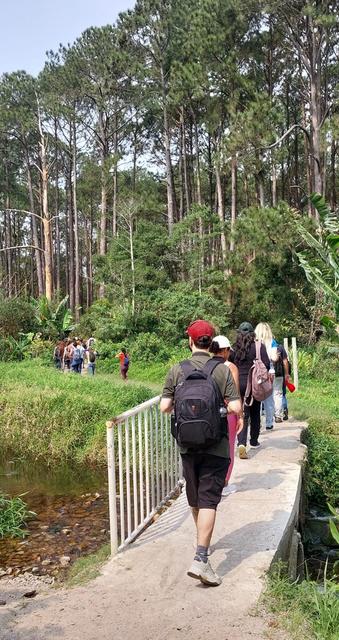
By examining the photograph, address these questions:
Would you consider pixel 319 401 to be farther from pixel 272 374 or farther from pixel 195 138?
pixel 195 138

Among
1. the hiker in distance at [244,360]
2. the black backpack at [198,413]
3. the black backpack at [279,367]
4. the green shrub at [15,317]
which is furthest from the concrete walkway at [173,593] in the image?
the green shrub at [15,317]

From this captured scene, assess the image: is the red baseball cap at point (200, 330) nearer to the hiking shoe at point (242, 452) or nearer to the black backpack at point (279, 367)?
the hiking shoe at point (242, 452)

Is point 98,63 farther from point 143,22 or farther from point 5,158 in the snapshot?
point 5,158

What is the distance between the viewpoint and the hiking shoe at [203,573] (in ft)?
11.6

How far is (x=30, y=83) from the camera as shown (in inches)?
1252

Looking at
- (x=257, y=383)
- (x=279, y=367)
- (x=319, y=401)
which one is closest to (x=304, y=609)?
(x=257, y=383)

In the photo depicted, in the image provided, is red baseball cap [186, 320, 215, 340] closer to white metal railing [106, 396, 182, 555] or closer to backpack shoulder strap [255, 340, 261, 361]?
white metal railing [106, 396, 182, 555]

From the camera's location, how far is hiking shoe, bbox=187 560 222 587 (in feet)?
11.6

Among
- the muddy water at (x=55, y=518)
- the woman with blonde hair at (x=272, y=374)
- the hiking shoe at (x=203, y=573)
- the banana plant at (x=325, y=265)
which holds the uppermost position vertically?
the banana plant at (x=325, y=265)

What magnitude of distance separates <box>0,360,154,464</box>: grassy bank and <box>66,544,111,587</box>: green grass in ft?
14.0

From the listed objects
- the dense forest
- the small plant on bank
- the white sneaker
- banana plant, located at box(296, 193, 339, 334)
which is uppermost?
the dense forest

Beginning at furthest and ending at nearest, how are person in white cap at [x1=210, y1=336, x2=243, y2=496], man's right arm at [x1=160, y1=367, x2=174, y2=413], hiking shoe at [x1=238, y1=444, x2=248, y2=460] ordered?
hiking shoe at [x1=238, y1=444, x2=248, y2=460]
person in white cap at [x1=210, y1=336, x2=243, y2=496]
man's right arm at [x1=160, y1=367, x2=174, y2=413]

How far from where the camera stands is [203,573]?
3.54 metres

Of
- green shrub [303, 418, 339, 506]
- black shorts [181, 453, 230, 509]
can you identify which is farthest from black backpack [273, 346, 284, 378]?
black shorts [181, 453, 230, 509]
